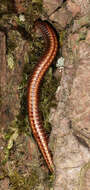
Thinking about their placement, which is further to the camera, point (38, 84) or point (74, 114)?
point (38, 84)

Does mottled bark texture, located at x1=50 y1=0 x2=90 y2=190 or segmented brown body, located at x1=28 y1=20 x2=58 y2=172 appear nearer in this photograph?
mottled bark texture, located at x1=50 y1=0 x2=90 y2=190

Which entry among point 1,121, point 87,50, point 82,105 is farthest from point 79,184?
point 87,50

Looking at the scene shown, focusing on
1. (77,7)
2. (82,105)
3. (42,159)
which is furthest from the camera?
(42,159)

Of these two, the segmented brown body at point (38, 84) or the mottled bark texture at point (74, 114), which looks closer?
the mottled bark texture at point (74, 114)

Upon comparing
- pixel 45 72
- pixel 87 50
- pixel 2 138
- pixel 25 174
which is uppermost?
pixel 87 50

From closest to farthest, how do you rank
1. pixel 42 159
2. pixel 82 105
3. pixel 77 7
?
pixel 82 105 < pixel 77 7 < pixel 42 159

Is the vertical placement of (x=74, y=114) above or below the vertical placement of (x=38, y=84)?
below

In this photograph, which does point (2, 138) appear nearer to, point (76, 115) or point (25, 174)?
point (25, 174)

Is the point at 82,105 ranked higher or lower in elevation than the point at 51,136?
higher
